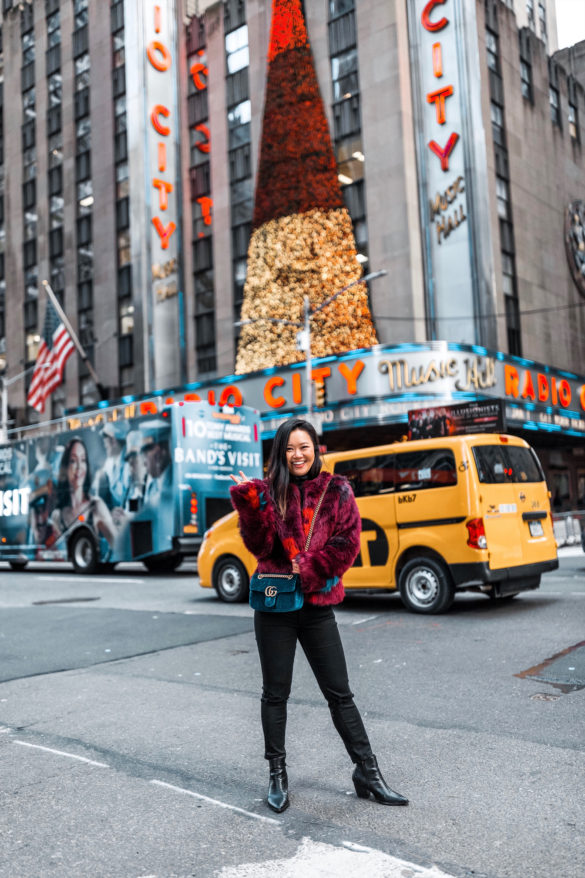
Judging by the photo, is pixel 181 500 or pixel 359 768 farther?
pixel 181 500

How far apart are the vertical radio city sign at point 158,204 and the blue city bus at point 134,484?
16172 millimetres

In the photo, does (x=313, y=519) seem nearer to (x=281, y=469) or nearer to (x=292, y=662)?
(x=281, y=469)

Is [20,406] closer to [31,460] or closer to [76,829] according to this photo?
[31,460]

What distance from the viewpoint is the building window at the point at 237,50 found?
35.7 metres

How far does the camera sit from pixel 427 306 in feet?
97.6

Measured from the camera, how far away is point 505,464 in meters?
10.1

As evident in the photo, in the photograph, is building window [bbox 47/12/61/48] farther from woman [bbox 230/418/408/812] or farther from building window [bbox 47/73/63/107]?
woman [bbox 230/418/408/812]

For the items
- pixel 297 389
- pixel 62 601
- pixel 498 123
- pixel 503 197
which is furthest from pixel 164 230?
pixel 62 601

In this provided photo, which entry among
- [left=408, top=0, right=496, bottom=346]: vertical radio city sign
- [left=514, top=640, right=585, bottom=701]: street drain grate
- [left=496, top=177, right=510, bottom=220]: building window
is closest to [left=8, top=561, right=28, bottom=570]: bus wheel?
[left=408, top=0, right=496, bottom=346]: vertical radio city sign

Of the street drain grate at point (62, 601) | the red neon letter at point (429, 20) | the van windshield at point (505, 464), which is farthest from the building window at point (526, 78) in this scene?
the street drain grate at point (62, 601)

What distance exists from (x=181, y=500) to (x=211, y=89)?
85.6 feet

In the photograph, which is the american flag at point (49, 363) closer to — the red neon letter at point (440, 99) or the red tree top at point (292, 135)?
the red tree top at point (292, 135)

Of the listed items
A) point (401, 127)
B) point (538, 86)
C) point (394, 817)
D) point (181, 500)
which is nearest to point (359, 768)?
point (394, 817)

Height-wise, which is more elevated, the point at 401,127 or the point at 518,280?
the point at 401,127
